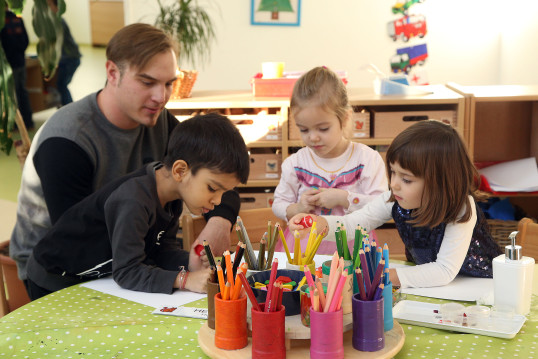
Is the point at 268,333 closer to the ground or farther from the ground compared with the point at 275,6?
closer to the ground

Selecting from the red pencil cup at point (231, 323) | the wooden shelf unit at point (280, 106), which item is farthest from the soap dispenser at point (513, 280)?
the wooden shelf unit at point (280, 106)

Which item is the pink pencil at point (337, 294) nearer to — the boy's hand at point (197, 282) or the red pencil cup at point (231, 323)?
the red pencil cup at point (231, 323)

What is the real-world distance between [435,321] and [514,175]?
80.1 inches

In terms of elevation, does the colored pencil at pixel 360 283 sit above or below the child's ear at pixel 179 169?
below

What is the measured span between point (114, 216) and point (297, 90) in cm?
80

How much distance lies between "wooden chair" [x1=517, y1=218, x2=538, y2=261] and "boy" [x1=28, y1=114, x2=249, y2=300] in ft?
2.35

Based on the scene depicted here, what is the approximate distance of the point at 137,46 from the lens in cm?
179

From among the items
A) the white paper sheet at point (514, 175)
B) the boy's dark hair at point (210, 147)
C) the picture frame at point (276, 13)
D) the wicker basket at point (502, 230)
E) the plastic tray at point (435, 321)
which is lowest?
the wicker basket at point (502, 230)

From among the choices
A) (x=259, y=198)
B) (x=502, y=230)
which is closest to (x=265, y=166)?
(x=259, y=198)

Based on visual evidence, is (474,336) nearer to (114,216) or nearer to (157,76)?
(114,216)

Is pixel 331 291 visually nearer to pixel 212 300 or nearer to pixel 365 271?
pixel 365 271

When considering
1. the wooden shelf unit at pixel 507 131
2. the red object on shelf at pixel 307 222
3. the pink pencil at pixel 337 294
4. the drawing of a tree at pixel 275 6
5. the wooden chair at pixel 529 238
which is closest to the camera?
the pink pencil at pixel 337 294

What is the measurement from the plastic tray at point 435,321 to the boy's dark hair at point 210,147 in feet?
1.53

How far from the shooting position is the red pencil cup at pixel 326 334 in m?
0.93
